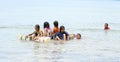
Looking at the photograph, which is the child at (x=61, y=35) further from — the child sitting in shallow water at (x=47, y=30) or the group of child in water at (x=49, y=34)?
the child sitting in shallow water at (x=47, y=30)

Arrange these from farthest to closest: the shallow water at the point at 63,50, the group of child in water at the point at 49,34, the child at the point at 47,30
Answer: the child at the point at 47,30 → the group of child in water at the point at 49,34 → the shallow water at the point at 63,50

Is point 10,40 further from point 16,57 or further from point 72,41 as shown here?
point 16,57

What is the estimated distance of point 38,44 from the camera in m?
22.1

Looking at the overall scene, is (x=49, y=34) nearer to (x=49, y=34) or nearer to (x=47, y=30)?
(x=49, y=34)

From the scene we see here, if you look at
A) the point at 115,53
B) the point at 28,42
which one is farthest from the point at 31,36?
the point at 115,53

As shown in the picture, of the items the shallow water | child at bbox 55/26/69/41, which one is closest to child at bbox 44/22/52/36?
child at bbox 55/26/69/41

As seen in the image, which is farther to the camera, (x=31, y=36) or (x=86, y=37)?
(x=86, y=37)

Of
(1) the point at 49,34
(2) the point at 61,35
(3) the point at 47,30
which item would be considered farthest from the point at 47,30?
(2) the point at 61,35

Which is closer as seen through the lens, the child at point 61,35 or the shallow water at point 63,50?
the shallow water at point 63,50

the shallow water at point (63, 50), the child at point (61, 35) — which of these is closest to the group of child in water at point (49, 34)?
the child at point (61, 35)

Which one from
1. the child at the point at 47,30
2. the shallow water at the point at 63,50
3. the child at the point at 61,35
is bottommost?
the shallow water at the point at 63,50

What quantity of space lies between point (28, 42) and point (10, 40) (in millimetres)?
1237

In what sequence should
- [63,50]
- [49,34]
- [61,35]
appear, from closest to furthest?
[63,50] → [61,35] → [49,34]

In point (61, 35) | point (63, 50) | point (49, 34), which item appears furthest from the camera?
point (49, 34)
